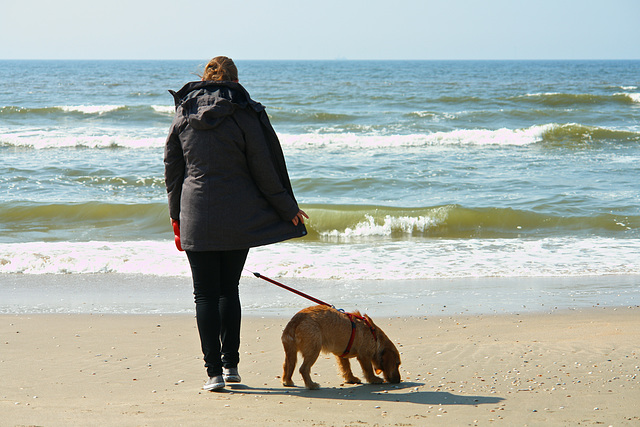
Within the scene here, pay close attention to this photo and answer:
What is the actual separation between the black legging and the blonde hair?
0.90 m

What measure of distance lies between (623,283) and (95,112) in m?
20.8

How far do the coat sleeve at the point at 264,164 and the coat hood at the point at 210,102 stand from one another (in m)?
0.06

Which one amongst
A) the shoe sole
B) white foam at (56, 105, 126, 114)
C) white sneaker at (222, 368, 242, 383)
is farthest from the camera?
white foam at (56, 105, 126, 114)

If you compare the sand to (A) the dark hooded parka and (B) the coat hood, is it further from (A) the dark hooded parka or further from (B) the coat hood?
(B) the coat hood

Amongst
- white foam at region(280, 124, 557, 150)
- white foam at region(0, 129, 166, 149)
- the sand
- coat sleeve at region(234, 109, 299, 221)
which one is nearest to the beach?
the sand

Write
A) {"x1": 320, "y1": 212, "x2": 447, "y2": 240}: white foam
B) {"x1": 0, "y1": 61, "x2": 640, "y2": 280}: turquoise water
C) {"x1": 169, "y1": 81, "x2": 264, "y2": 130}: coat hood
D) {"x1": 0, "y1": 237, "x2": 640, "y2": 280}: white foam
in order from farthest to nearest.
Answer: {"x1": 320, "y1": 212, "x2": 447, "y2": 240}: white foam → {"x1": 0, "y1": 61, "x2": 640, "y2": 280}: turquoise water → {"x1": 0, "y1": 237, "x2": 640, "y2": 280}: white foam → {"x1": 169, "y1": 81, "x2": 264, "y2": 130}: coat hood

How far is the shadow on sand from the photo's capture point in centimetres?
312

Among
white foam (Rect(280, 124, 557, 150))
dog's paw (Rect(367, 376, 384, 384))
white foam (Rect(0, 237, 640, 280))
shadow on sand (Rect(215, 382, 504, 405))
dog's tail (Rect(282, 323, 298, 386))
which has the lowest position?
white foam (Rect(0, 237, 640, 280))

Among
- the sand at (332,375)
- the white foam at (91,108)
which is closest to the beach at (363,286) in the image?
the sand at (332,375)

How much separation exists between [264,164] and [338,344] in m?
1.09

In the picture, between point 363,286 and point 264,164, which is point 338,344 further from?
point 363,286

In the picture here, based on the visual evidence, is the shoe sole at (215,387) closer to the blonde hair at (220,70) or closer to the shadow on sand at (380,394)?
the shadow on sand at (380,394)

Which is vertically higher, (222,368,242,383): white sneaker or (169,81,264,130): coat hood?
(169,81,264,130): coat hood

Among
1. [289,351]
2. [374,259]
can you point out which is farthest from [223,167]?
[374,259]
